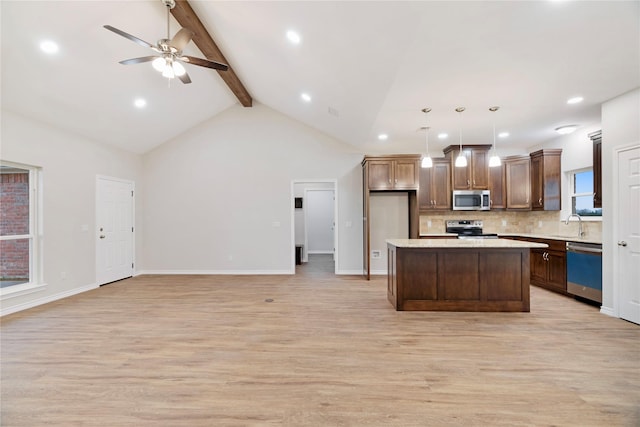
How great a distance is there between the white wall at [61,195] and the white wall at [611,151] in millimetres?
7801

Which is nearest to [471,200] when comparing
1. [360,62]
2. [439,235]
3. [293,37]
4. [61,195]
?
[439,235]

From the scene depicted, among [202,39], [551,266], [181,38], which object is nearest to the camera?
[181,38]

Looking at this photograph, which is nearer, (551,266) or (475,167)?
(551,266)

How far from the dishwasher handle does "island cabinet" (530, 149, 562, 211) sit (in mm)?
1323

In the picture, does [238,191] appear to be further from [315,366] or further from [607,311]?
[607,311]

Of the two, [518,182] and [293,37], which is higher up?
[293,37]

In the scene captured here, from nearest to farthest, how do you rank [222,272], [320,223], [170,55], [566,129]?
[170,55] → [566,129] → [222,272] → [320,223]

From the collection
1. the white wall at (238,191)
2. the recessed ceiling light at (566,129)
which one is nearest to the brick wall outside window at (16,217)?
the white wall at (238,191)

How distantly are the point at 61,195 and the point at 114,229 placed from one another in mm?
1205

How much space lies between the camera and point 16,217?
4035 millimetres

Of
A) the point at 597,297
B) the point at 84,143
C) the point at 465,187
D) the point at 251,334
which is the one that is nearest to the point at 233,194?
the point at 84,143

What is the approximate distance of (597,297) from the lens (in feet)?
11.7

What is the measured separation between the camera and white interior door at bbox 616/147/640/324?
3076 millimetres

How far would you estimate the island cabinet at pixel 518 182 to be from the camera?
5.39 metres
